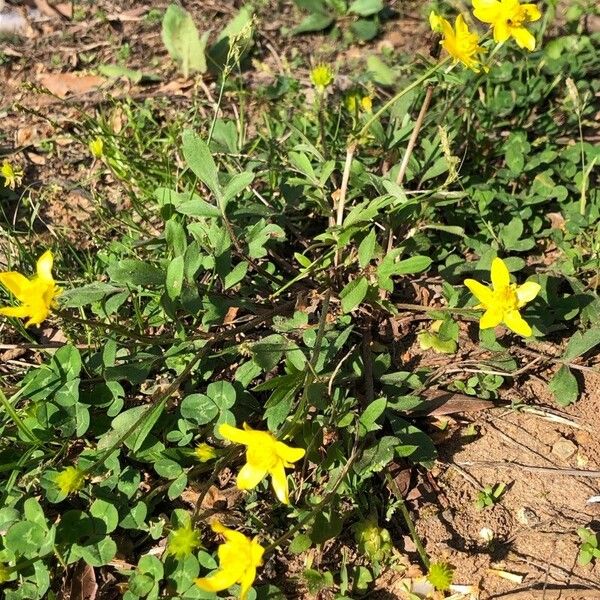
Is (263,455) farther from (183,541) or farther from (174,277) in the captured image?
(174,277)

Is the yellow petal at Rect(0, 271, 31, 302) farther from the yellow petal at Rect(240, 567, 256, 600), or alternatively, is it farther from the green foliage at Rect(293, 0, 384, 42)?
the green foliage at Rect(293, 0, 384, 42)

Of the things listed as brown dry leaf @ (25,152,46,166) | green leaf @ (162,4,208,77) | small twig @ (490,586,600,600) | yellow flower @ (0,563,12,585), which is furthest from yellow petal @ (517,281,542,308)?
brown dry leaf @ (25,152,46,166)

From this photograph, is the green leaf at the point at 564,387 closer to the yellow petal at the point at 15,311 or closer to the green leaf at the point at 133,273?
the green leaf at the point at 133,273

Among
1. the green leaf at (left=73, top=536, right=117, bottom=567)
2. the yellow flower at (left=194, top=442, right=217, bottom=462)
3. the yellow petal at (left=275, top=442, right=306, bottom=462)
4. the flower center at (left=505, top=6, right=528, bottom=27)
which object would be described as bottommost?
the green leaf at (left=73, top=536, right=117, bottom=567)

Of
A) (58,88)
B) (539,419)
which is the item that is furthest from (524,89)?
(58,88)

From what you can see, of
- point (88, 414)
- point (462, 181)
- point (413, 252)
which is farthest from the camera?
point (462, 181)

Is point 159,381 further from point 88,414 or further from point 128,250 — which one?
point 128,250

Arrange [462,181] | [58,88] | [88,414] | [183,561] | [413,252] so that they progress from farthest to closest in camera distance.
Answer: [58,88] → [462,181] → [413,252] → [88,414] → [183,561]
